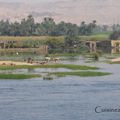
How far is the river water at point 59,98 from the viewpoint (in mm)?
38469

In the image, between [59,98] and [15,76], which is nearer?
[59,98]

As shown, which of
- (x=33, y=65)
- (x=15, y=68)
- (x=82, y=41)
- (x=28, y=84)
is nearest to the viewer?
(x=28, y=84)

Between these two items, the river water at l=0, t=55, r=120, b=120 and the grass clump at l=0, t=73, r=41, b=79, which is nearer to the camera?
the river water at l=0, t=55, r=120, b=120

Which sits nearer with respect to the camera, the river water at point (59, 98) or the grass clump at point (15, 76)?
the river water at point (59, 98)

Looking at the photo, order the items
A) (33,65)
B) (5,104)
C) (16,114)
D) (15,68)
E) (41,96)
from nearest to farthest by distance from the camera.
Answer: (16,114) → (5,104) → (41,96) → (15,68) → (33,65)

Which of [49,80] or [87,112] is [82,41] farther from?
[87,112]

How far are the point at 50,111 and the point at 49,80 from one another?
69.1 feet

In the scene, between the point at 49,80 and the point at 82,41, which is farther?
the point at 82,41

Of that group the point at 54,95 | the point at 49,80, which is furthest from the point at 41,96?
the point at 49,80

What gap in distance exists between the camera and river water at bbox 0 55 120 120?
3847 cm

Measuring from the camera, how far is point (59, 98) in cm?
4606

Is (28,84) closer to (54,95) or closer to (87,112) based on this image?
(54,95)

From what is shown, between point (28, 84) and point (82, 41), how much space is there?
469 ft

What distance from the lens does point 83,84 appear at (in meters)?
56.9
